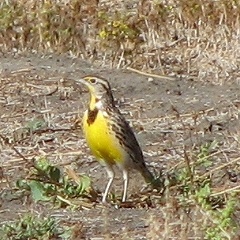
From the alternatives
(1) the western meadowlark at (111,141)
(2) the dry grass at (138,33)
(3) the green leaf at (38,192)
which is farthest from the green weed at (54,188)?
(2) the dry grass at (138,33)

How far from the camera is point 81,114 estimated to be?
33.5ft

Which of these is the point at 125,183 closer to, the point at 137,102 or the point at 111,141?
the point at 111,141

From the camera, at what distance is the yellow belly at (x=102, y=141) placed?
7879 mm

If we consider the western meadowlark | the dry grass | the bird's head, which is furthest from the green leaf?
the dry grass

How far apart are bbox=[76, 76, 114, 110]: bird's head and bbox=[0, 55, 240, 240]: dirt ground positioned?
645 mm

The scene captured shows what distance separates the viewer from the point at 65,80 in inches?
444

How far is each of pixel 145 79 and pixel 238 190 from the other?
13.7 feet

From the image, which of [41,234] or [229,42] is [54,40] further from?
[41,234]

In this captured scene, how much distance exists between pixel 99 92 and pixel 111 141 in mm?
459

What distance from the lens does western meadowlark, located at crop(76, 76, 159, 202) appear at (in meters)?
7.89

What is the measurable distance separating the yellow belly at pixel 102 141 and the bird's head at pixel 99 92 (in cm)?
17

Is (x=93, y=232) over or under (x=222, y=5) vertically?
over

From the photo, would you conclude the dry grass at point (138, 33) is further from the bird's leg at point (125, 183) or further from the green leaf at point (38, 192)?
the green leaf at point (38, 192)

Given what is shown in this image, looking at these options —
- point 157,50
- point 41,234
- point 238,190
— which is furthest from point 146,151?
point 157,50
